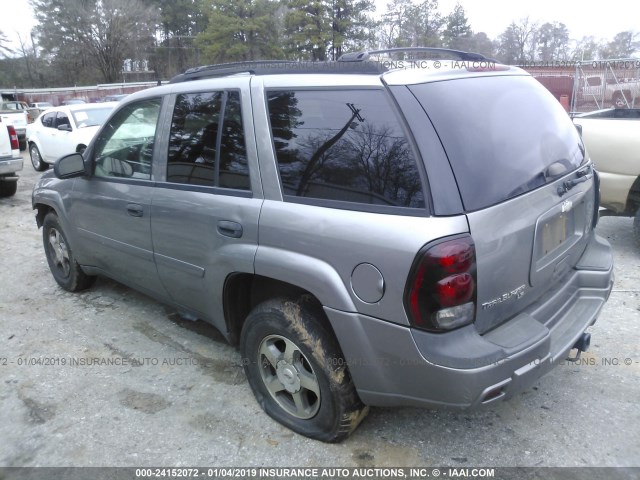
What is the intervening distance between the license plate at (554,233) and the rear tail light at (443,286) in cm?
61

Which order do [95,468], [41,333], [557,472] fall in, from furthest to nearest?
[41,333] < [95,468] < [557,472]

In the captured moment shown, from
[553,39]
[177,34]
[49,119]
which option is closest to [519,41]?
[553,39]

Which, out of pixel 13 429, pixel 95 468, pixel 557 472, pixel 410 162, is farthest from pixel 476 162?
pixel 13 429

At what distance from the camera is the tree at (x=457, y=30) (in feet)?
173

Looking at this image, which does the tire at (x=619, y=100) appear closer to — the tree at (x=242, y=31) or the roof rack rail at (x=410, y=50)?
the roof rack rail at (x=410, y=50)

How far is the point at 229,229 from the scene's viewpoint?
9.34 ft

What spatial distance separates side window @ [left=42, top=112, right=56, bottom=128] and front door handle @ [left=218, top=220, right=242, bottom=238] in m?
11.2

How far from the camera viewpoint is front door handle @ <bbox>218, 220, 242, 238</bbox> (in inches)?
110

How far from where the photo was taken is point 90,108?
1137 centimetres

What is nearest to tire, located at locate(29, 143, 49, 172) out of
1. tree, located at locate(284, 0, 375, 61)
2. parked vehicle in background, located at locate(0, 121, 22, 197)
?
parked vehicle in background, located at locate(0, 121, 22, 197)

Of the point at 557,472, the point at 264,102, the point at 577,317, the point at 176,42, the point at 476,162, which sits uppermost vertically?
the point at 176,42

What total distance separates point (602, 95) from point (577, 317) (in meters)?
15.9

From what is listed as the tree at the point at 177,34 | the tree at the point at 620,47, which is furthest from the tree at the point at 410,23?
the tree at the point at 177,34

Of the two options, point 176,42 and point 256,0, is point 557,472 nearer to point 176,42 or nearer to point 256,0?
point 256,0
